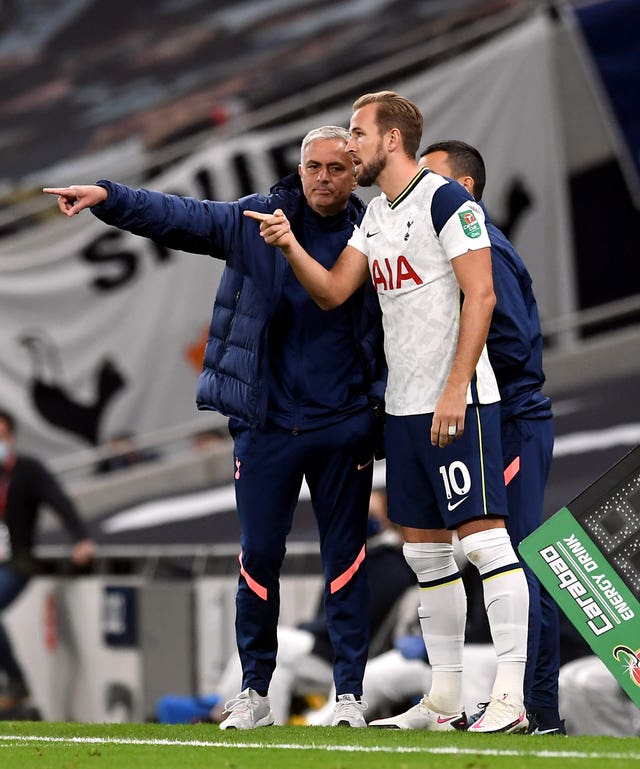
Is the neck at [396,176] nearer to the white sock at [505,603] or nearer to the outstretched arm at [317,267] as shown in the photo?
the outstretched arm at [317,267]

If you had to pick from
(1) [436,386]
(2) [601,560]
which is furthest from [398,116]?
(2) [601,560]

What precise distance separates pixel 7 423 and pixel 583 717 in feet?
14.4

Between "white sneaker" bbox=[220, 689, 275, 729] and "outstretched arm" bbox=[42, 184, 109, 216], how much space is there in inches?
55.2

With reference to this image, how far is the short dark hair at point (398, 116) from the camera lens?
411cm

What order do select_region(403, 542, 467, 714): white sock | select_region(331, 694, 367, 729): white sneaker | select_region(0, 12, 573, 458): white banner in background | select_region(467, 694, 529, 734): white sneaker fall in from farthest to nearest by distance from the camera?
select_region(0, 12, 573, 458): white banner in background < select_region(331, 694, 367, 729): white sneaker < select_region(403, 542, 467, 714): white sock < select_region(467, 694, 529, 734): white sneaker

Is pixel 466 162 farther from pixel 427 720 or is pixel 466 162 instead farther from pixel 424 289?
pixel 427 720

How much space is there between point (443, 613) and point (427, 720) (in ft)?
0.98

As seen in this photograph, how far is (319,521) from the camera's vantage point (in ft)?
14.5

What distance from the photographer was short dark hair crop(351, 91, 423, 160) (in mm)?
4113

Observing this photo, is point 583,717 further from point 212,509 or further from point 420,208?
point 212,509

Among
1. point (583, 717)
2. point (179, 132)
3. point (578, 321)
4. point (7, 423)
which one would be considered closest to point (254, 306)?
point (583, 717)

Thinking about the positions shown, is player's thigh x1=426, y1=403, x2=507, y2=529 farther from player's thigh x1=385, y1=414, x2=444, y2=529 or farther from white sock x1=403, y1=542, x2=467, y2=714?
white sock x1=403, y1=542, x2=467, y2=714

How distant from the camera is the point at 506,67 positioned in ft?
33.5

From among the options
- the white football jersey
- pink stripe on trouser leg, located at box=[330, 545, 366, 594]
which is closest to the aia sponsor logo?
the white football jersey
